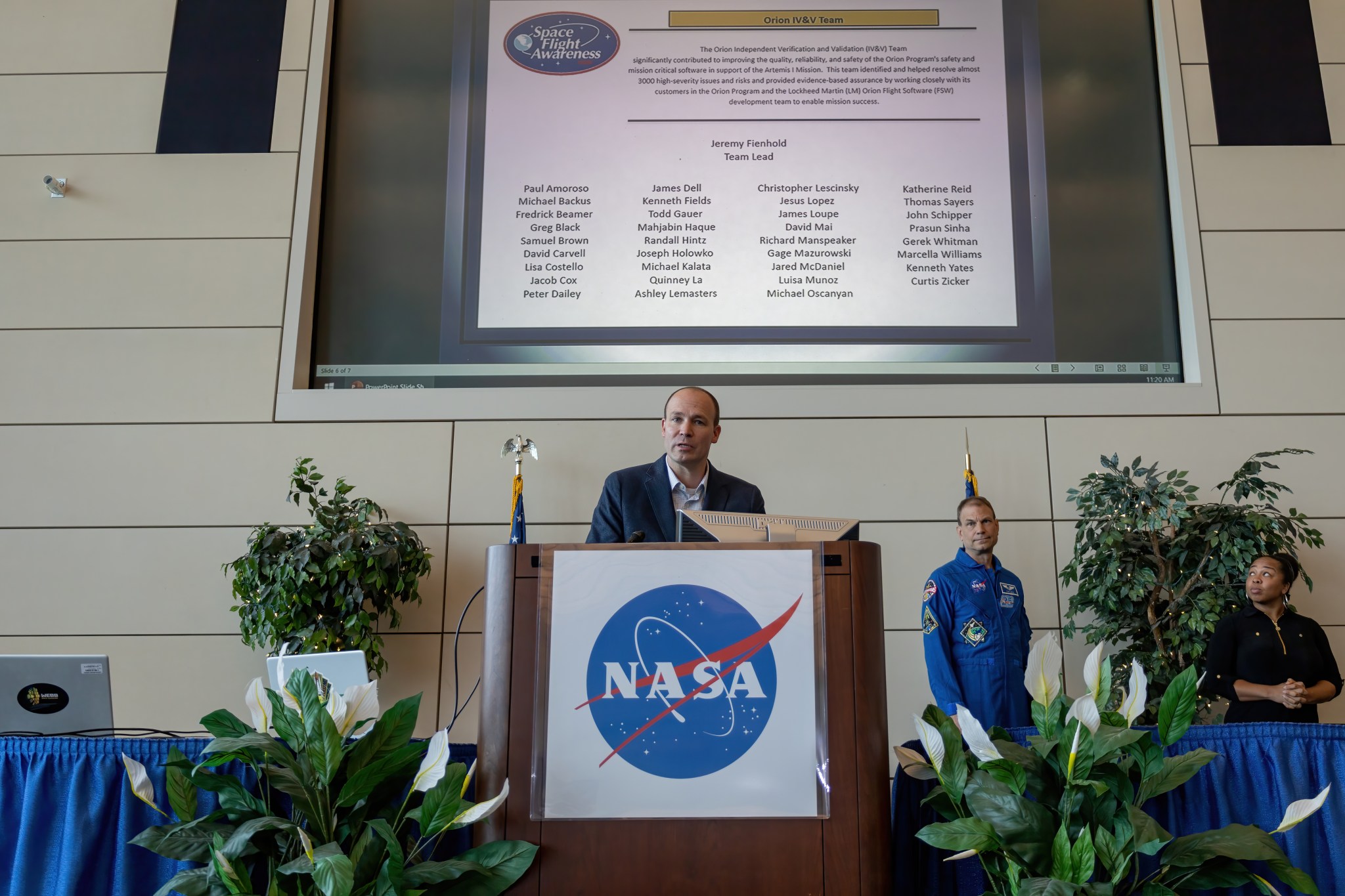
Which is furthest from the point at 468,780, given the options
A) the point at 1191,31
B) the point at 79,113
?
the point at 1191,31

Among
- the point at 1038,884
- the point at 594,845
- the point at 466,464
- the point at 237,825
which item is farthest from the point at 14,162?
the point at 1038,884

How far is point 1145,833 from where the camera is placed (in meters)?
1.51

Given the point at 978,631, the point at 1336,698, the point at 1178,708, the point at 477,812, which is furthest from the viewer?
the point at 1336,698

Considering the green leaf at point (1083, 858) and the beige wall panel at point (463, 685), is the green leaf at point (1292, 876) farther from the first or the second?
the beige wall panel at point (463, 685)

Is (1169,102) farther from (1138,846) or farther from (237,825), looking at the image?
(237,825)

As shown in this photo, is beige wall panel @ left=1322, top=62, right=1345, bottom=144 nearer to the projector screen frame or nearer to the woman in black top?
the projector screen frame

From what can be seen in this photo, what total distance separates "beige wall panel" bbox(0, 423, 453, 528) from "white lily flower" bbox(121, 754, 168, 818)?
2492mm

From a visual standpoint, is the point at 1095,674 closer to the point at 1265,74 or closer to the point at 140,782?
the point at 140,782

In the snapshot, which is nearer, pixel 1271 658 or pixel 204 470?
pixel 1271 658

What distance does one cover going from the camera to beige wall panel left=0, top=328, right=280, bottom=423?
4270mm

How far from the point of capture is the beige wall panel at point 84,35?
183 inches

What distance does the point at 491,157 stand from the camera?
4539mm

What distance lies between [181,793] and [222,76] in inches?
154

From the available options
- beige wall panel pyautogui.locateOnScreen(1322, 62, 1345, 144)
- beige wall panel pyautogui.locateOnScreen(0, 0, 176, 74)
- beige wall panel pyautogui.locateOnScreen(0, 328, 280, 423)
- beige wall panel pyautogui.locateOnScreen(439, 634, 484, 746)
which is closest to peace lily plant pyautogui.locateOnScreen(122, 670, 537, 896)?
beige wall panel pyautogui.locateOnScreen(439, 634, 484, 746)
